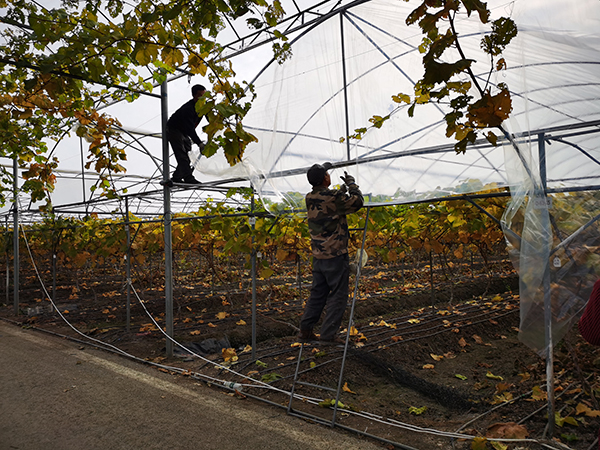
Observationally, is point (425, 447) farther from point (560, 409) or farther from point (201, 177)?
point (201, 177)

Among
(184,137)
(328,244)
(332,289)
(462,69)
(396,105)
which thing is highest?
(184,137)

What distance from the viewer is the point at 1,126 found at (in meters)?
4.75

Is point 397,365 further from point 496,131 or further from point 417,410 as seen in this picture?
point 496,131

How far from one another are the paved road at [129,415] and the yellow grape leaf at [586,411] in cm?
147

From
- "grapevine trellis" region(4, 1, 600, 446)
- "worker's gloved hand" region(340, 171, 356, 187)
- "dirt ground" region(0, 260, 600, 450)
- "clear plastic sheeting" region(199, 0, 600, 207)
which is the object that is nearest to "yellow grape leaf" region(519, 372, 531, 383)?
"dirt ground" region(0, 260, 600, 450)

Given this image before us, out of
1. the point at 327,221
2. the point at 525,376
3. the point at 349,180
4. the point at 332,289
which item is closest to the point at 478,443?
the point at 332,289

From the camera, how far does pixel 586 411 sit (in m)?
3.01

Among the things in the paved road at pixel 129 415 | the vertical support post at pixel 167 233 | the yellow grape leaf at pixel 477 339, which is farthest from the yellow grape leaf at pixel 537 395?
the vertical support post at pixel 167 233

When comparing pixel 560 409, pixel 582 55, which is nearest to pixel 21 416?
pixel 560 409

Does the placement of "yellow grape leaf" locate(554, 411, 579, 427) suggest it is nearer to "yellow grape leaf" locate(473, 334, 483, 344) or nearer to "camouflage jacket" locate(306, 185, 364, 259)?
"camouflage jacket" locate(306, 185, 364, 259)

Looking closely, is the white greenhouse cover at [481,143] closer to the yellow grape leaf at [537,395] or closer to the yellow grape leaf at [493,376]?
the yellow grape leaf at [537,395]

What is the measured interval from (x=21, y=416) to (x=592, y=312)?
4.28m

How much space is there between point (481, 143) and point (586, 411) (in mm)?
2030

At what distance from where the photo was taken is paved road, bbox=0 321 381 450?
10.4 feet
